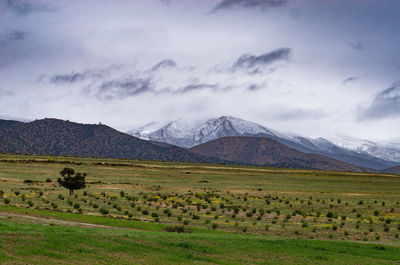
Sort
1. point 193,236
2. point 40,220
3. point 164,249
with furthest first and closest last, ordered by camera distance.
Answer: point 40,220
point 193,236
point 164,249

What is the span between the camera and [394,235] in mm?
35094

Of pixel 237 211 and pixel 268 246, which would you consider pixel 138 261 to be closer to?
pixel 268 246

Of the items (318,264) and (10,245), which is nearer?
(10,245)

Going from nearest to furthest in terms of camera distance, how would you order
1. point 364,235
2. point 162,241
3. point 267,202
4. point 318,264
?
point 318,264 < point 162,241 < point 364,235 < point 267,202

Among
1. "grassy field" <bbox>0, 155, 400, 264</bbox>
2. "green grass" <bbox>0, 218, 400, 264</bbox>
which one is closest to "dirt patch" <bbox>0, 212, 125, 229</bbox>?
"grassy field" <bbox>0, 155, 400, 264</bbox>

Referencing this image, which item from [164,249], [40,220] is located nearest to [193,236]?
[164,249]

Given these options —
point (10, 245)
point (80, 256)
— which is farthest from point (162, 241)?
point (10, 245)

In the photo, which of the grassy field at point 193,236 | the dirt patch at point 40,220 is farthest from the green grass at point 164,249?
the dirt patch at point 40,220

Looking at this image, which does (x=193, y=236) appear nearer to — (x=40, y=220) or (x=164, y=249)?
(x=164, y=249)

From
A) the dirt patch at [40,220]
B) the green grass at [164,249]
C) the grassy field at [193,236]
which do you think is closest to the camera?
the green grass at [164,249]

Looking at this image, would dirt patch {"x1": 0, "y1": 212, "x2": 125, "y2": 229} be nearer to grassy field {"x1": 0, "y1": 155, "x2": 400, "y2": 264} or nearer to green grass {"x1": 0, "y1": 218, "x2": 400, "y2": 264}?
grassy field {"x1": 0, "y1": 155, "x2": 400, "y2": 264}

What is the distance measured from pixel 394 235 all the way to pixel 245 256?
767 inches

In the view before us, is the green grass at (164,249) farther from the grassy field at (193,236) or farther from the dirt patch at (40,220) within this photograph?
the dirt patch at (40,220)

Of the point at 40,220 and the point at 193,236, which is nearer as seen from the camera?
the point at 193,236
